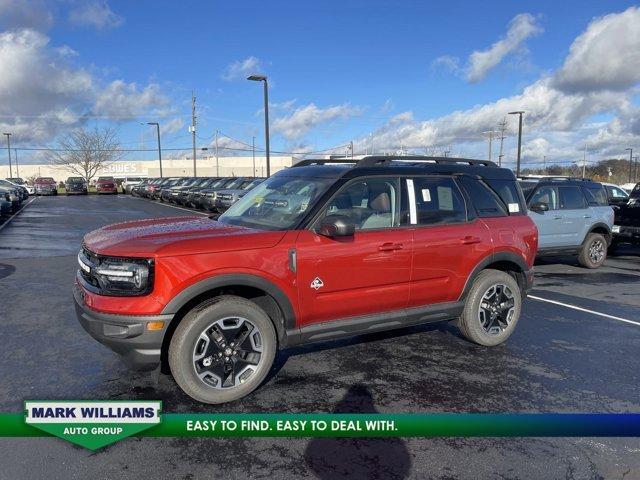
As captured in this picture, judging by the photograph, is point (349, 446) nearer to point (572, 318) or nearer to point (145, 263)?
point (145, 263)

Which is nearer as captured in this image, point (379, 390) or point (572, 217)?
point (379, 390)

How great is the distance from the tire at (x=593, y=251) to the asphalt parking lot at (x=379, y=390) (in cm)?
334

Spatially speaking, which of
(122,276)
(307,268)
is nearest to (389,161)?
(307,268)

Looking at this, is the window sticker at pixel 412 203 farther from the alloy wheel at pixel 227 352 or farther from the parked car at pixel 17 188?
the parked car at pixel 17 188

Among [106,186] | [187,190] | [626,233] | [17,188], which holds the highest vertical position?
[106,186]

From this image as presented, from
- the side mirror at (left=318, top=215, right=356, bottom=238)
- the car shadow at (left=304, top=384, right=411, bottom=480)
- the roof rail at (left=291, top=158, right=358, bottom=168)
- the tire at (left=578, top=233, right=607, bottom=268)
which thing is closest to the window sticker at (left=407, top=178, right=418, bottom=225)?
the roof rail at (left=291, top=158, right=358, bottom=168)

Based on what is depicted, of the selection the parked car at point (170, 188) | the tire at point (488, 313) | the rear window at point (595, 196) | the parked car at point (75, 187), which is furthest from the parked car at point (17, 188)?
the tire at point (488, 313)

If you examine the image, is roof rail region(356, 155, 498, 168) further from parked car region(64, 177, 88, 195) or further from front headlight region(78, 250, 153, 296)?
parked car region(64, 177, 88, 195)

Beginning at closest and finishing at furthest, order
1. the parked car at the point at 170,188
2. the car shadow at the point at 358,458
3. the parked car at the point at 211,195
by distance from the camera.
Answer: the car shadow at the point at 358,458 < the parked car at the point at 211,195 < the parked car at the point at 170,188

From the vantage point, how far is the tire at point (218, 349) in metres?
3.69

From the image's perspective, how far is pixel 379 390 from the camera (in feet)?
13.6

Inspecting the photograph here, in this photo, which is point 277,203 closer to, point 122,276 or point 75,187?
point 122,276

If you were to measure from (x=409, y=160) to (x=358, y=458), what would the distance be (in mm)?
3176

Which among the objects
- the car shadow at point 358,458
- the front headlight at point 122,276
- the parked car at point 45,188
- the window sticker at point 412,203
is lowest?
the car shadow at point 358,458
